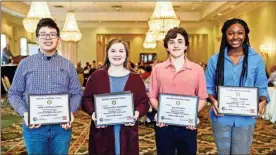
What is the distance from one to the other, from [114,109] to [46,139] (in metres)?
0.49

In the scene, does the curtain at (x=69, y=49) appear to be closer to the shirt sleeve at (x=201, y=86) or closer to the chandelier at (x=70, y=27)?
the chandelier at (x=70, y=27)

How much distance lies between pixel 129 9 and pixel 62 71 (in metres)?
14.4

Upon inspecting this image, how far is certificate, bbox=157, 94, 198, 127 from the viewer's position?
2.37 metres

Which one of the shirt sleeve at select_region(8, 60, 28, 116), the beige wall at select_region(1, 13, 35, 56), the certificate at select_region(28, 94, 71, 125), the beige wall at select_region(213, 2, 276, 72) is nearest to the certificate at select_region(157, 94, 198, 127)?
the certificate at select_region(28, 94, 71, 125)

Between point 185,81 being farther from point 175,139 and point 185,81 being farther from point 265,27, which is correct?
point 265,27

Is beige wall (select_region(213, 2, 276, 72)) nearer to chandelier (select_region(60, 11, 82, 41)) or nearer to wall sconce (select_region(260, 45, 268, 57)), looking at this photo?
wall sconce (select_region(260, 45, 268, 57))

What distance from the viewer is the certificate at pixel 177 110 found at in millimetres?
2369

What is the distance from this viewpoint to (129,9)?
642 inches

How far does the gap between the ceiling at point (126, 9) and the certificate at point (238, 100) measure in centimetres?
1015

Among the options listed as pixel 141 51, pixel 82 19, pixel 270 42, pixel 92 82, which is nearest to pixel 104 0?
pixel 82 19

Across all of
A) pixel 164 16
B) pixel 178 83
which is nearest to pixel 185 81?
pixel 178 83

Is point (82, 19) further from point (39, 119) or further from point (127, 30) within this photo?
point (39, 119)

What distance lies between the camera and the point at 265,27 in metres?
11.6

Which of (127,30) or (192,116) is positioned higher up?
(127,30)
